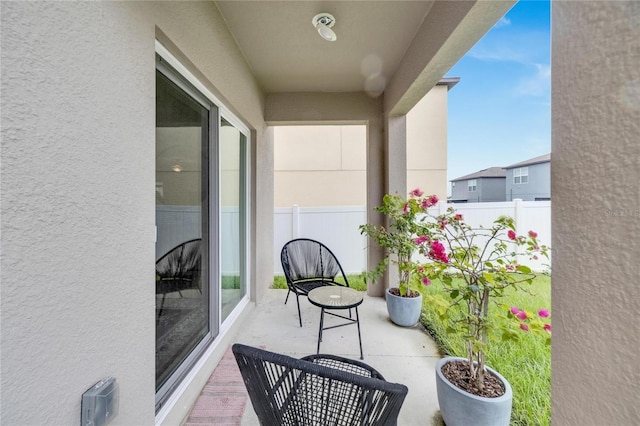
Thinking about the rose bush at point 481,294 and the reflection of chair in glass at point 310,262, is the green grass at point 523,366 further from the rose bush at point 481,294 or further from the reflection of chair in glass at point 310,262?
the reflection of chair in glass at point 310,262

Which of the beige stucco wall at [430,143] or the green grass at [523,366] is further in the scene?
the beige stucco wall at [430,143]

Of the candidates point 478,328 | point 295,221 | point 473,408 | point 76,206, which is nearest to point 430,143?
point 295,221

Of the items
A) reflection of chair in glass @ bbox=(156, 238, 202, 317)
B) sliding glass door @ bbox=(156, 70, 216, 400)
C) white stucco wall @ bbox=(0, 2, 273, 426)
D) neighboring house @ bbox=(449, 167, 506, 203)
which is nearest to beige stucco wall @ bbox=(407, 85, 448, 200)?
sliding glass door @ bbox=(156, 70, 216, 400)

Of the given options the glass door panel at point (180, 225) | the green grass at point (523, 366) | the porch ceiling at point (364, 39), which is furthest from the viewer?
A: the porch ceiling at point (364, 39)

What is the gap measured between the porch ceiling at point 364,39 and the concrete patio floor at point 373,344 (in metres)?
2.73

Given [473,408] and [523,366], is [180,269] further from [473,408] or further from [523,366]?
[523,366]

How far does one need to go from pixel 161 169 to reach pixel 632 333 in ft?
6.84

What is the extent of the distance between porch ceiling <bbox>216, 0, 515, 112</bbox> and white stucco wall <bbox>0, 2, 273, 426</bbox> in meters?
1.23

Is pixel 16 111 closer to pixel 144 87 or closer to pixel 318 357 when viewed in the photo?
pixel 144 87

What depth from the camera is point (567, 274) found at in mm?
788

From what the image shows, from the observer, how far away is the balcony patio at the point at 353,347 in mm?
1730

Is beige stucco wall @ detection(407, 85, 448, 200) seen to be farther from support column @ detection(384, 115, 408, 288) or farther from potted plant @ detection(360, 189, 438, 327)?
potted plant @ detection(360, 189, 438, 327)

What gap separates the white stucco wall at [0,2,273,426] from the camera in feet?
2.27

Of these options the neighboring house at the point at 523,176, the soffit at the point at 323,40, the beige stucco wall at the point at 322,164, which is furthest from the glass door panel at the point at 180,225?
the neighboring house at the point at 523,176
